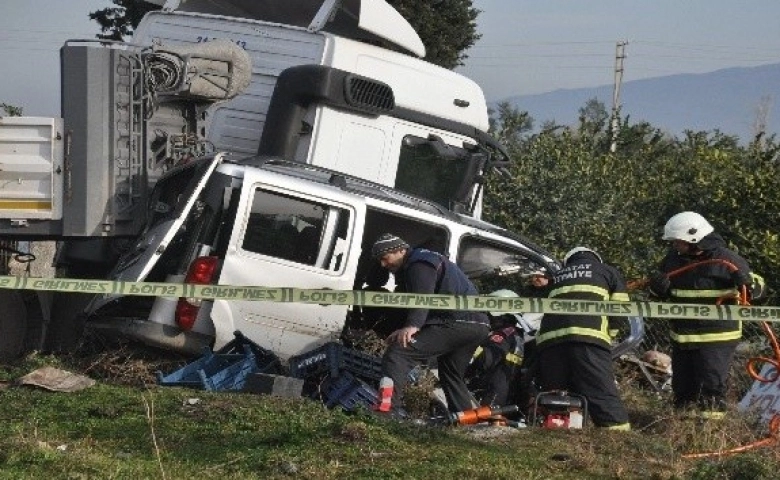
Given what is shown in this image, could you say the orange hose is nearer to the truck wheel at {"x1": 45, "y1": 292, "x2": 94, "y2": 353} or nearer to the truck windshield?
the truck windshield

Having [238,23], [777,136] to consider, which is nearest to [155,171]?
[238,23]

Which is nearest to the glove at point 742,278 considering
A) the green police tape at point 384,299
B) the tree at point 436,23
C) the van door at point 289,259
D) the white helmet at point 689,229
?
the white helmet at point 689,229

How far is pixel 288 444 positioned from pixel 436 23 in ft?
90.3

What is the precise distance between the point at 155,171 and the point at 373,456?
4600 mm

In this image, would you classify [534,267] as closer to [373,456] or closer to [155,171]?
[155,171]

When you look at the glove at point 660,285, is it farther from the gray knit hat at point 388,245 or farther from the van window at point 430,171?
the van window at point 430,171

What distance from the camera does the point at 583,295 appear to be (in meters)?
9.95

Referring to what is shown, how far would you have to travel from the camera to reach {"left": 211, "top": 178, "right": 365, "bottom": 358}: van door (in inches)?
406

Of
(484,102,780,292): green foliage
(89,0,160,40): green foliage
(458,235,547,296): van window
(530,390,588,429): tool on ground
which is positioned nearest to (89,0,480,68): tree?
(89,0,160,40): green foliage

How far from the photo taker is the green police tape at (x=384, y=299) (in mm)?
8047

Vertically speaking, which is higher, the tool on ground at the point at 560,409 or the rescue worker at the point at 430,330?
the rescue worker at the point at 430,330

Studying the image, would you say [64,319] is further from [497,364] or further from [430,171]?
[430,171]

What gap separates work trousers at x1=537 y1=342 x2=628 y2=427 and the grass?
11.3 inches

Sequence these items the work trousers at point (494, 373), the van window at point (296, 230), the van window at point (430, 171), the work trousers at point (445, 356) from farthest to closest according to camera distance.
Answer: the van window at point (430, 171) < the work trousers at point (494, 373) < the van window at point (296, 230) < the work trousers at point (445, 356)
